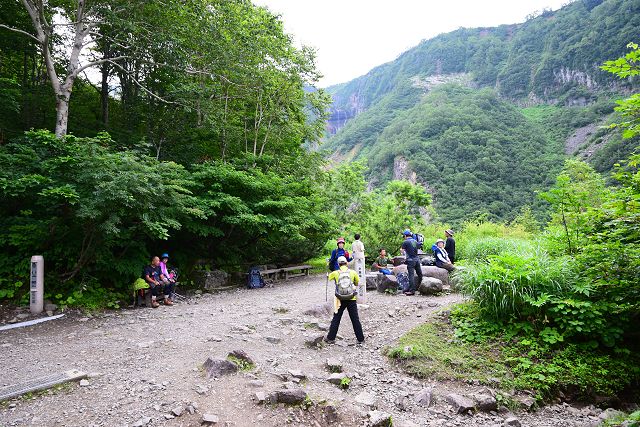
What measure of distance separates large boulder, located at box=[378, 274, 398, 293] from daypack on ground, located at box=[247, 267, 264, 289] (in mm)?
4070

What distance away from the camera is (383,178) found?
7131cm

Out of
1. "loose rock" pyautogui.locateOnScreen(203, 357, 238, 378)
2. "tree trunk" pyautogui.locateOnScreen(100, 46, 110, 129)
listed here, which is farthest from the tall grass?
"tree trunk" pyautogui.locateOnScreen(100, 46, 110, 129)

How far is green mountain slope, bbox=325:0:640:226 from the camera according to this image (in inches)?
2201

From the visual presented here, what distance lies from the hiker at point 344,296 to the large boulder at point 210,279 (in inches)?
221

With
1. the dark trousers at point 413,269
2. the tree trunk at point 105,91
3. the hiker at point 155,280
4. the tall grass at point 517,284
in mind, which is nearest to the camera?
the tall grass at point 517,284

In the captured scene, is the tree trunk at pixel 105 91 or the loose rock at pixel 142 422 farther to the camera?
the tree trunk at pixel 105 91

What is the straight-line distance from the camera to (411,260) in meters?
9.32

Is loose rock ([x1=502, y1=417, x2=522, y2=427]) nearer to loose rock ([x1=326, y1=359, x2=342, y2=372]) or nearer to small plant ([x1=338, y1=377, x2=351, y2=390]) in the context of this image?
small plant ([x1=338, y1=377, x2=351, y2=390])

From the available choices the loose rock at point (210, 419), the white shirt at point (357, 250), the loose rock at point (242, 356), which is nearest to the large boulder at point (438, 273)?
the white shirt at point (357, 250)

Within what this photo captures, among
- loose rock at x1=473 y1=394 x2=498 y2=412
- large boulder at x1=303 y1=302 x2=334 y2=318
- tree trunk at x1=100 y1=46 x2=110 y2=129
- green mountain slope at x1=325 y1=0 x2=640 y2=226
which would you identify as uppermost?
green mountain slope at x1=325 y1=0 x2=640 y2=226

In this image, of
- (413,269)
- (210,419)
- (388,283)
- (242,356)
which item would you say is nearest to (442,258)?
(413,269)

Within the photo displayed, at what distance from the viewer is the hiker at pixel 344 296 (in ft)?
20.1

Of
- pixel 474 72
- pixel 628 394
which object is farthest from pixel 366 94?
pixel 628 394

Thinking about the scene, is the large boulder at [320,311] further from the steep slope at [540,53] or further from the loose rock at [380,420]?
the steep slope at [540,53]
